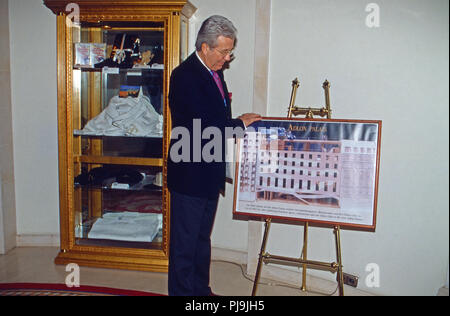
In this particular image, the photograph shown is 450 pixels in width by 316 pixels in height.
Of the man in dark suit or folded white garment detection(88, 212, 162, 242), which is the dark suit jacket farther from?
folded white garment detection(88, 212, 162, 242)

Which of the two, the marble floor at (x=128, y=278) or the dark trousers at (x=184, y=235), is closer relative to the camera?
the dark trousers at (x=184, y=235)

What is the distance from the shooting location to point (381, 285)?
8.48 feet

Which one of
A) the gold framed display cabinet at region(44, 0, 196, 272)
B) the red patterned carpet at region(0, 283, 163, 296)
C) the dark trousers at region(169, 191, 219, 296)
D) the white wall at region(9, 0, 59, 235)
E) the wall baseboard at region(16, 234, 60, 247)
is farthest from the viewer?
the wall baseboard at region(16, 234, 60, 247)

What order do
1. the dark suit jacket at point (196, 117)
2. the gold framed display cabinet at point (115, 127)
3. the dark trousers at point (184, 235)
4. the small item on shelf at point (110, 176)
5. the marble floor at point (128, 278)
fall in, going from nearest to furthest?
the dark suit jacket at point (196, 117)
the dark trousers at point (184, 235)
the marble floor at point (128, 278)
the gold framed display cabinet at point (115, 127)
the small item on shelf at point (110, 176)

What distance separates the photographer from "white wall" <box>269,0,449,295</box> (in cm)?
234

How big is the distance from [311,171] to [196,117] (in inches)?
30.6

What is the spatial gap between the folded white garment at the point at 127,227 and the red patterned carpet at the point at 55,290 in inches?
20.6

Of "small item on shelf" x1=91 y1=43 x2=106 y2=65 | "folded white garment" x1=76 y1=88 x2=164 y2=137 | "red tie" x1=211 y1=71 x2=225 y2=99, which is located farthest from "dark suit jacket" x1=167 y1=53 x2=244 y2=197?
"small item on shelf" x1=91 y1=43 x2=106 y2=65

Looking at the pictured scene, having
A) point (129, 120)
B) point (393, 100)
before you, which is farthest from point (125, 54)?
point (393, 100)

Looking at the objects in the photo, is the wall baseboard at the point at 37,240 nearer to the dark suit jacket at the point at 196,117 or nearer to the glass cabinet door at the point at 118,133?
the glass cabinet door at the point at 118,133

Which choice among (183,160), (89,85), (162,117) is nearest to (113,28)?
(89,85)

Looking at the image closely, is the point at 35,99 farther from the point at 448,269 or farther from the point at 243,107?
the point at 448,269

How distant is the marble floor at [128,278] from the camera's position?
275cm

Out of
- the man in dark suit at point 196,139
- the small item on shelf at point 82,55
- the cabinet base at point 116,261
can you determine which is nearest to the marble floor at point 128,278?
the cabinet base at point 116,261
